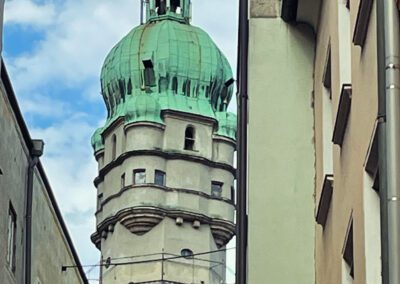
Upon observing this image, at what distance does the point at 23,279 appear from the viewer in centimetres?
2628

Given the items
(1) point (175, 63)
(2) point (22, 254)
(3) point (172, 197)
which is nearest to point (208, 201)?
(3) point (172, 197)

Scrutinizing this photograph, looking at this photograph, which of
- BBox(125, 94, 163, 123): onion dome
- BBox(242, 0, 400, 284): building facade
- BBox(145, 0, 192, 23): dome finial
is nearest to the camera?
BBox(242, 0, 400, 284): building facade

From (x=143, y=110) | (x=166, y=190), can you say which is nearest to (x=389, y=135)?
(x=166, y=190)

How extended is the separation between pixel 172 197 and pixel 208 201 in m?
2.17

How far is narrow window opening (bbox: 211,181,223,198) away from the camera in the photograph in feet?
267

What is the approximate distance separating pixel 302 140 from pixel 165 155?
67.8 m

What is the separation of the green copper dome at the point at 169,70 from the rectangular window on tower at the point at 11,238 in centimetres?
5705

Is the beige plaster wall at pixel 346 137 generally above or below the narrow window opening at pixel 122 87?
below

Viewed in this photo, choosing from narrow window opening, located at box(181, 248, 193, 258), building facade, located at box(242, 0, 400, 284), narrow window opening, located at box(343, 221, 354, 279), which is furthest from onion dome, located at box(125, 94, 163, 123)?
narrow window opening, located at box(343, 221, 354, 279)

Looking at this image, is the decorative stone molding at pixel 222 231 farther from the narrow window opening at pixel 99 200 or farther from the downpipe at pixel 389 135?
the downpipe at pixel 389 135

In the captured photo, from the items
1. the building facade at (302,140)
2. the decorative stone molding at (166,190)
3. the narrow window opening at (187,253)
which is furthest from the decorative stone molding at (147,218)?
the building facade at (302,140)

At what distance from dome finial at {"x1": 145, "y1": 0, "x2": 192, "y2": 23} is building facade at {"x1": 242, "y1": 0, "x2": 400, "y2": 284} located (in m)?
71.9

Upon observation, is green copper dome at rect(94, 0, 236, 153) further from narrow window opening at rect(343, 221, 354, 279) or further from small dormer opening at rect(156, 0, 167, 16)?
narrow window opening at rect(343, 221, 354, 279)

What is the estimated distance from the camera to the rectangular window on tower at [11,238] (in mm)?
24984
